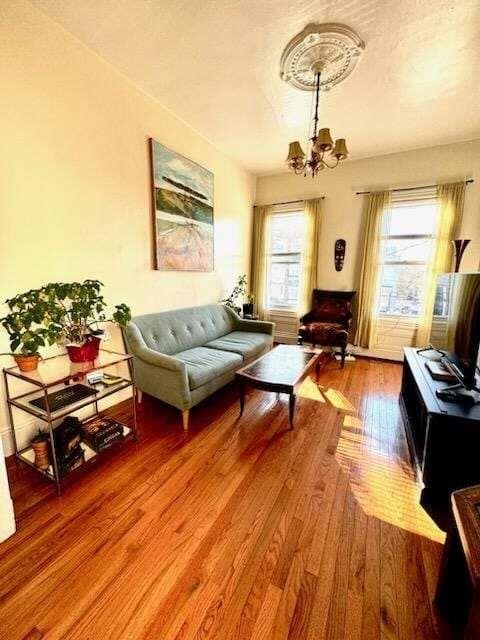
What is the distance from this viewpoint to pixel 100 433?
1855mm

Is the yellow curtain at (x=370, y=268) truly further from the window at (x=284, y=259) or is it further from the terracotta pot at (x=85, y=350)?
the terracotta pot at (x=85, y=350)

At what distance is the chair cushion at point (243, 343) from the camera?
3.04m

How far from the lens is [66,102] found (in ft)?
6.68

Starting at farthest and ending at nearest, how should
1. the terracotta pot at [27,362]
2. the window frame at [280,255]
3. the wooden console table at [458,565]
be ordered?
the window frame at [280,255] < the terracotta pot at [27,362] < the wooden console table at [458,565]

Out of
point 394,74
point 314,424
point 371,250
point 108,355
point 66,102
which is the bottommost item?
point 314,424

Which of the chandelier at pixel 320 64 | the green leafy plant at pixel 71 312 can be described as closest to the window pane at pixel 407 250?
the chandelier at pixel 320 64

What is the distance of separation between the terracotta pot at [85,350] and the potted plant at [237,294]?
2.39 m

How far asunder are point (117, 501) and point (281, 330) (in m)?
3.76

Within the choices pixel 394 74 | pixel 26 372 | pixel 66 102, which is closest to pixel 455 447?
pixel 26 372

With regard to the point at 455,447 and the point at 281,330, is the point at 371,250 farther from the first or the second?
the point at 455,447

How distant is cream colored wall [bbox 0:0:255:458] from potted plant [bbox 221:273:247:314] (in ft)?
4.13

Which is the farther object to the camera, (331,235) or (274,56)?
(331,235)

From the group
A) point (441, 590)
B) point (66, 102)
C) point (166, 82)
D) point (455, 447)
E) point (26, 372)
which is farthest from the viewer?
point (166, 82)

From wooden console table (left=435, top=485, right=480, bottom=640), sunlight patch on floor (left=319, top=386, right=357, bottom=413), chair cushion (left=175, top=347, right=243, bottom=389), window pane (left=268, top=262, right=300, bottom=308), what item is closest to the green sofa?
chair cushion (left=175, top=347, right=243, bottom=389)
